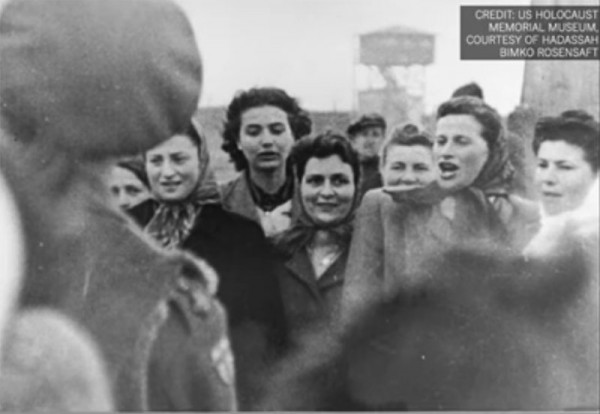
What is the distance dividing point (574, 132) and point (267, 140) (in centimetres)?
107

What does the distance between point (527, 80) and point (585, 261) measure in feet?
2.19

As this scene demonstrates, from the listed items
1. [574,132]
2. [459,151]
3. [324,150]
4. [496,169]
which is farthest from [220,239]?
[574,132]

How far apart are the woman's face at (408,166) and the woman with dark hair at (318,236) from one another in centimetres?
11

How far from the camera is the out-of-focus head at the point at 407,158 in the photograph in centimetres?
371

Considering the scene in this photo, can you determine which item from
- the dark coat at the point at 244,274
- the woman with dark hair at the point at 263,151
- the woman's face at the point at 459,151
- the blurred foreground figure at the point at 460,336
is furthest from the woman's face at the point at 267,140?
the blurred foreground figure at the point at 460,336

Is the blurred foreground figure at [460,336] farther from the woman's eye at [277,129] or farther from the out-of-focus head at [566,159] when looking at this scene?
the woman's eye at [277,129]

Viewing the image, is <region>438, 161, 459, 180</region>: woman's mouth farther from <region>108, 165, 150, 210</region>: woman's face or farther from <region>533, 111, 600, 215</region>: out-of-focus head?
<region>108, 165, 150, 210</region>: woman's face

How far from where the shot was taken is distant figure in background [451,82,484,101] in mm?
3717

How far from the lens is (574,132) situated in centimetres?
374

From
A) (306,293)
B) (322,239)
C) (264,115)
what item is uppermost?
(264,115)

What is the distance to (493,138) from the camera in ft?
12.3

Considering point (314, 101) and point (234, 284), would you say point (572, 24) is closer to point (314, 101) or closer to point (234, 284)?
point (314, 101)

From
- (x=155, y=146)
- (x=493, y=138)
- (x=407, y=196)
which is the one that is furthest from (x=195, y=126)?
(x=493, y=138)

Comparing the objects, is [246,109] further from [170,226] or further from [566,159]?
[566,159]
